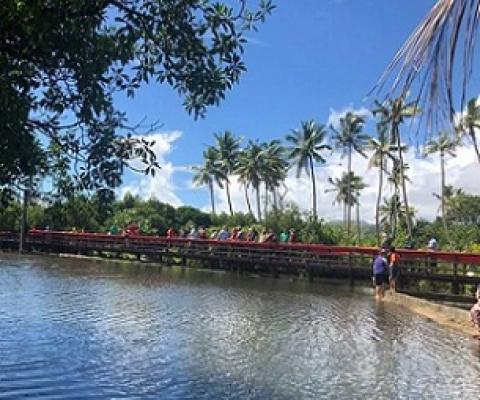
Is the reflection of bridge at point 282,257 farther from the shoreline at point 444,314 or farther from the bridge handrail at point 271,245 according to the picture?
Answer: the shoreline at point 444,314

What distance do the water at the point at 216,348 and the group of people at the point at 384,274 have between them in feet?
5.68

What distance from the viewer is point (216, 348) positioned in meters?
9.91

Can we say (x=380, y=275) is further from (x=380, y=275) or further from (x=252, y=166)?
(x=252, y=166)

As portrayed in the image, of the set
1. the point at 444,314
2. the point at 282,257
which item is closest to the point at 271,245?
the point at 282,257

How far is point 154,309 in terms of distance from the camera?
14242 millimetres

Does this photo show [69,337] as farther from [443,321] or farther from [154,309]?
[443,321]

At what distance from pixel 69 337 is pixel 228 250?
18177 millimetres

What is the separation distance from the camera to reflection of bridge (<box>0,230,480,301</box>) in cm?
2131

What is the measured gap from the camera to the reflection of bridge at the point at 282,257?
21.3 meters

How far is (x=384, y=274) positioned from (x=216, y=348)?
1081 cm

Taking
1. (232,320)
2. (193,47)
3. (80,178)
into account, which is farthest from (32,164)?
(232,320)

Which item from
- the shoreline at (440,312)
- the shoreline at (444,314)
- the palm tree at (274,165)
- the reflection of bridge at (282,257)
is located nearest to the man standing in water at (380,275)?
the shoreline at (440,312)

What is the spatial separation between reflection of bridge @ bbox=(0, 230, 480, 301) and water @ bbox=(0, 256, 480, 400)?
457cm

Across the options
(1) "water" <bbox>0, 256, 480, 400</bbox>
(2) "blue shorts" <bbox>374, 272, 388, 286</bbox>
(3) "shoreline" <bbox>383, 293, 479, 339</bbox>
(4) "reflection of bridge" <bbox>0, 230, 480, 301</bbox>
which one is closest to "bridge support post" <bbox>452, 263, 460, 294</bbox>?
(4) "reflection of bridge" <bbox>0, 230, 480, 301</bbox>
